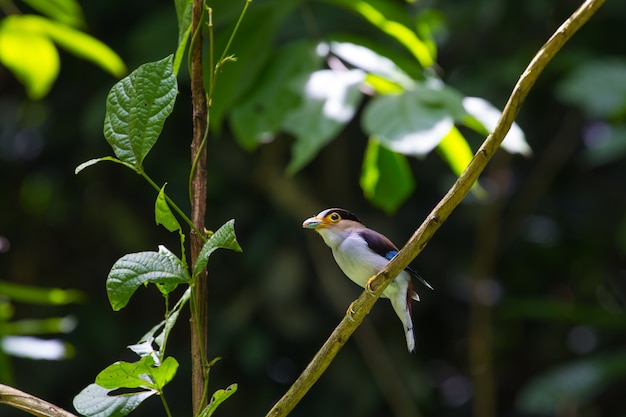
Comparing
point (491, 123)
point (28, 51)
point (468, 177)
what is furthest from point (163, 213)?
point (28, 51)

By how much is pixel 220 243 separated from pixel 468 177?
0.32 metres

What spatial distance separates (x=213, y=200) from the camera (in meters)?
4.46

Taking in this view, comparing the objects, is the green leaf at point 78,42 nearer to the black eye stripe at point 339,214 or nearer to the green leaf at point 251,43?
the green leaf at point 251,43

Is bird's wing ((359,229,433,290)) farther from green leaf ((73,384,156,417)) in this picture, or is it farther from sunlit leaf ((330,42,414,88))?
green leaf ((73,384,156,417))

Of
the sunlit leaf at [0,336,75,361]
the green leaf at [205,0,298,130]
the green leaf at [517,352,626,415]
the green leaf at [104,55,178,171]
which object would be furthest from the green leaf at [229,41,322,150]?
the green leaf at [517,352,626,415]

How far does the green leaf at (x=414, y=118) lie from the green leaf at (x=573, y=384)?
7.34ft

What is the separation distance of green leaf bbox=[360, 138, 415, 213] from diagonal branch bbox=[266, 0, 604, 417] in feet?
3.51

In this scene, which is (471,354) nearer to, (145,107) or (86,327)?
(86,327)

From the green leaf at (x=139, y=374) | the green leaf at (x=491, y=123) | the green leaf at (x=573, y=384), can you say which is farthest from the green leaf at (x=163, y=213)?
the green leaf at (x=573, y=384)

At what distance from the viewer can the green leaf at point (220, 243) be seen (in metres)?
1.01

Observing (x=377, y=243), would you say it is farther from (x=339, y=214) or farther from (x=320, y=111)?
(x=320, y=111)

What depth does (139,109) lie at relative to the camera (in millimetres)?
1075

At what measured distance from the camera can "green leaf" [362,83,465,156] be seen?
1.88 meters

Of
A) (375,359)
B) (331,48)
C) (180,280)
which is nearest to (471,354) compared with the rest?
(375,359)
